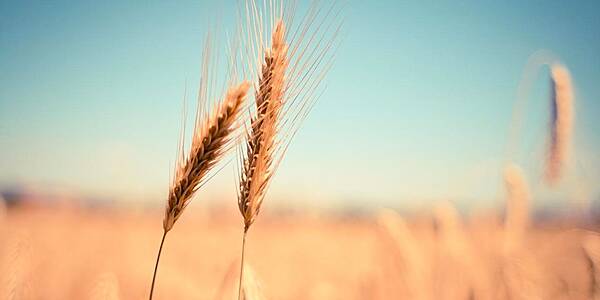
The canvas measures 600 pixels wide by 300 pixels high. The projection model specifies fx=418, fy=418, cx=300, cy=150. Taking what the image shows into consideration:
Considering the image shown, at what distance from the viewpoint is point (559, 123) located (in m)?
2.29

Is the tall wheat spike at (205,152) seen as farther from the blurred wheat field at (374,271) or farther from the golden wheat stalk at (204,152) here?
the blurred wheat field at (374,271)

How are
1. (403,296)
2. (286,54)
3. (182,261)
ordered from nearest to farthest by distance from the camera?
(286,54) → (403,296) → (182,261)

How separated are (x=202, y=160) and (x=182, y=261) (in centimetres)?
370

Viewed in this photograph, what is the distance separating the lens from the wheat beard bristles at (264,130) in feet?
2.98

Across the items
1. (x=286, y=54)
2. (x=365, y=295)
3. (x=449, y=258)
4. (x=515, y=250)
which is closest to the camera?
(x=286, y=54)

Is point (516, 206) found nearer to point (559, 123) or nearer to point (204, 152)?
point (559, 123)

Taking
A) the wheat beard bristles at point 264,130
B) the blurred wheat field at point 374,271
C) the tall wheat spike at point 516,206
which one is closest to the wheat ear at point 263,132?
the wheat beard bristles at point 264,130

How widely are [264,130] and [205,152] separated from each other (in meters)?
0.14

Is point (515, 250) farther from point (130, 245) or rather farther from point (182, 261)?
point (130, 245)

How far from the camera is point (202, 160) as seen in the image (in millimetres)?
875

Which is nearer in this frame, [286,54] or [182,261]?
[286,54]

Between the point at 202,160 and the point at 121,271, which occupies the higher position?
the point at 202,160

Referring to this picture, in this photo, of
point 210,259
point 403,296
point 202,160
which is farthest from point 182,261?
point 202,160

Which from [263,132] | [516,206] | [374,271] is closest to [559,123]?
[516,206]
